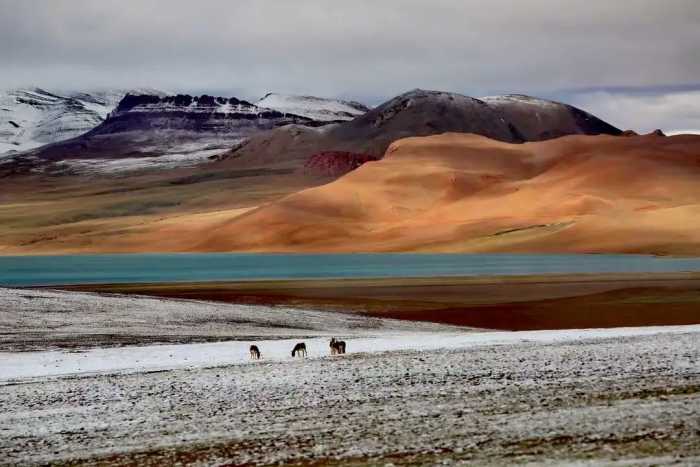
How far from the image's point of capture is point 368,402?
20.7 meters

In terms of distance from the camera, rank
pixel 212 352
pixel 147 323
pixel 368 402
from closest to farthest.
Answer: pixel 368 402 → pixel 212 352 → pixel 147 323

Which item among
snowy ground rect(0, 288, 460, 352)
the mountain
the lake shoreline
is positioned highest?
the mountain

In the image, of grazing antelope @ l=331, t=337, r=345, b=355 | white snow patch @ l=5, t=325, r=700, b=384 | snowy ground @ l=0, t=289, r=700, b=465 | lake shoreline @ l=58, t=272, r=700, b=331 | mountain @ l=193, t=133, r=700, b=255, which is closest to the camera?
snowy ground @ l=0, t=289, r=700, b=465

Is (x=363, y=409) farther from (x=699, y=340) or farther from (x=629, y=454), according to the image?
(x=699, y=340)

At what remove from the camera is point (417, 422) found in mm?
18188

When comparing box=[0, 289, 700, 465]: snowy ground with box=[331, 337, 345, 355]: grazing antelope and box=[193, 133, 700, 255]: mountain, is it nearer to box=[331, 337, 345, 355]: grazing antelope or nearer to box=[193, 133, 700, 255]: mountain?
box=[331, 337, 345, 355]: grazing antelope

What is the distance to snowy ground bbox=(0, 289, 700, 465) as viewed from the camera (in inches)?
626

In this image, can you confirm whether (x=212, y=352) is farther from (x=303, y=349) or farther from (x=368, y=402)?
(x=368, y=402)

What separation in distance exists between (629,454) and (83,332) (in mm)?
27873

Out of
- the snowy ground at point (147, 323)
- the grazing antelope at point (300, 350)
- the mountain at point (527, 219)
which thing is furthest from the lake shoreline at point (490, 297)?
the mountain at point (527, 219)

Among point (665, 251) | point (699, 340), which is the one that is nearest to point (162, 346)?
point (699, 340)

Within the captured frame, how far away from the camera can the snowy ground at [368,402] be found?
52.2 ft

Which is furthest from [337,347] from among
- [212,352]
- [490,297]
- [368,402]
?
[490,297]

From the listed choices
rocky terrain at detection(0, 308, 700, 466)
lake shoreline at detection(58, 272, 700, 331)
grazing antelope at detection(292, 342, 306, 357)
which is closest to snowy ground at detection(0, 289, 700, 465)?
rocky terrain at detection(0, 308, 700, 466)
